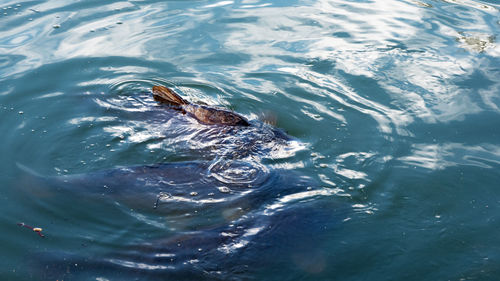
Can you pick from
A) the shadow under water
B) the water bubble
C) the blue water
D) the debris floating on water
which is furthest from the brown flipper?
the debris floating on water

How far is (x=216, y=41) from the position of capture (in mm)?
7926

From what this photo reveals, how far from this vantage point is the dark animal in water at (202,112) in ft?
17.8

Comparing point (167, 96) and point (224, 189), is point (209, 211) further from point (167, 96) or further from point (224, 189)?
point (167, 96)

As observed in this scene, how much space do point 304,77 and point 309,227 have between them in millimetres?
2905

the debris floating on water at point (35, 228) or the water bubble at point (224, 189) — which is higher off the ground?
the debris floating on water at point (35, 228)

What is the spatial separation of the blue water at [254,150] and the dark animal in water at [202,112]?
14 cm

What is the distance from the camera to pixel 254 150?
516 cm

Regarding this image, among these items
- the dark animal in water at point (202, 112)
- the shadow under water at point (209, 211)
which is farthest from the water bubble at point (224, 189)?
the dark animal in water at point (202, 112)

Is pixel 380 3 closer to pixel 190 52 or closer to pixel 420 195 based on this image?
pixel 190 52

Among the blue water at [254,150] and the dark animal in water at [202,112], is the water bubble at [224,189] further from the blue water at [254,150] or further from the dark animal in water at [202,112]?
the dark animal in water at [202,112]

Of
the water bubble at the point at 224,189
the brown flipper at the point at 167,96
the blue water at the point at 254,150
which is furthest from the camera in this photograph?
the brown flipper at the point at 167,96

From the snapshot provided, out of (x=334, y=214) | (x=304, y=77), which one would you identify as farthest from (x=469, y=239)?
(x=304, y=77)

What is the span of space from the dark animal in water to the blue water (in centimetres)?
14

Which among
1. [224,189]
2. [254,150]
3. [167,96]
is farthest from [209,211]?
[167,96]
